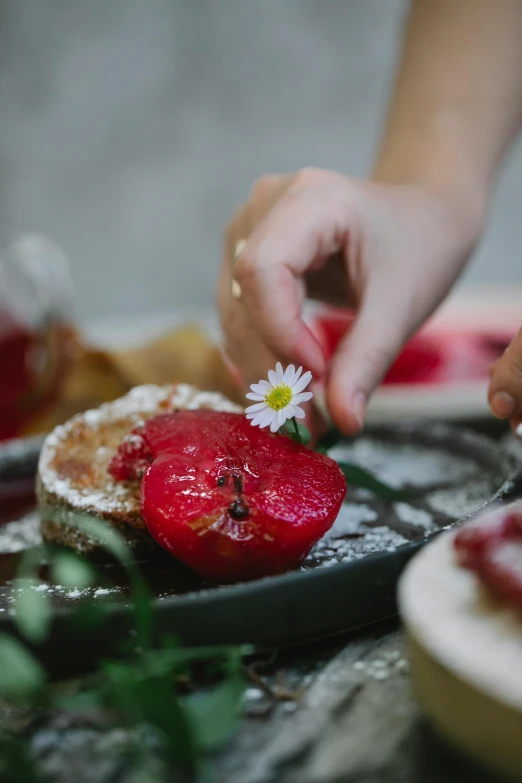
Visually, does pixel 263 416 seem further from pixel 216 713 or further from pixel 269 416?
pixel 216 713

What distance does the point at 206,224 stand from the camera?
342 cm

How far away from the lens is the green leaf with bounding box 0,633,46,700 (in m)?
0.60

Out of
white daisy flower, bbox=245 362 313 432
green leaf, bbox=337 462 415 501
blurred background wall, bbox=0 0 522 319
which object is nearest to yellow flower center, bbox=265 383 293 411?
white daisy flower, bbox=245 362 313 432

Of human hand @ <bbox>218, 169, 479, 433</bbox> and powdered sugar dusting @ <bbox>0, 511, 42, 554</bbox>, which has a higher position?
human hand @ <bbox>218, 169, 479, 433</bbox>

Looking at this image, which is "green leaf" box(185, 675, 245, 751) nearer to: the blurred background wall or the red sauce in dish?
the red sauce in dish

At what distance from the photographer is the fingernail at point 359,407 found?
97 cm

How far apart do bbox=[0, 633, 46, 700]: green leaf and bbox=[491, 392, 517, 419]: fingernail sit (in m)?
0.57

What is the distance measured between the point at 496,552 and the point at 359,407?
0.42 meters

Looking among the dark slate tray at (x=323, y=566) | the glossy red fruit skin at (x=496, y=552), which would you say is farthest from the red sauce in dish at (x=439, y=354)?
the glossy red fruit skin at (x=496, y=552)

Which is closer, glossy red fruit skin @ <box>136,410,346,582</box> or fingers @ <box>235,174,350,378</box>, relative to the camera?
glossy red fruit skin @ <box>136,410,346,582</box>

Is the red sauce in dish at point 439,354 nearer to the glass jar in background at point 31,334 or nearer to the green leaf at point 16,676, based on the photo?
the glass jar in background at point 31,334

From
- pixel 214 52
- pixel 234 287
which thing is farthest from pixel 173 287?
pixel 234 287

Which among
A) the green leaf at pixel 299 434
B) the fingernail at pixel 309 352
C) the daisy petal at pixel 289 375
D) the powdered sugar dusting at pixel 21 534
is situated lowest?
the powdered sugar dusting at pixel 21 534

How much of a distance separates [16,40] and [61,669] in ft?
9.54
